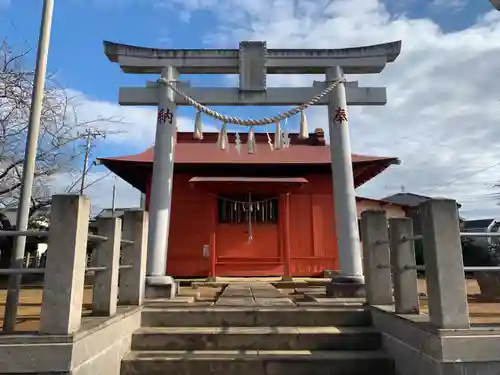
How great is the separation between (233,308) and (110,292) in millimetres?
1509

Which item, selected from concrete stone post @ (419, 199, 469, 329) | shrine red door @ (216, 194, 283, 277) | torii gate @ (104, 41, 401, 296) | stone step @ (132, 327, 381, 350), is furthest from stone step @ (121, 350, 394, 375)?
shrine red door @ (216, 194, 283, 277)

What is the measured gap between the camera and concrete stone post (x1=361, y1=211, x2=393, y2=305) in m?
4.66

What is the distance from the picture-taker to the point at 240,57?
7.24 meters

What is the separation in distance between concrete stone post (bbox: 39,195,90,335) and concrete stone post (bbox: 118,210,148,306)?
5.29ft

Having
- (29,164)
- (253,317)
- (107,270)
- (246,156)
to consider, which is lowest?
(253,317)

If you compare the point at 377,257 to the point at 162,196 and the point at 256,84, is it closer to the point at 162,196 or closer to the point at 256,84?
the point at 162,196

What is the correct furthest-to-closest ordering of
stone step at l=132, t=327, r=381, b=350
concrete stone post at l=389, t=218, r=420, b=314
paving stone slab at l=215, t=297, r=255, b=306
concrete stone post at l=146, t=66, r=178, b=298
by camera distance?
concrete stone post at l=146, t=66, r=178, b=298, paving stone slab at l=215, t=297, r=255, b=306, stone step at l=132, t=327, r=381, b=350, concrete stone post at l=389, t=218, r=420, b=314

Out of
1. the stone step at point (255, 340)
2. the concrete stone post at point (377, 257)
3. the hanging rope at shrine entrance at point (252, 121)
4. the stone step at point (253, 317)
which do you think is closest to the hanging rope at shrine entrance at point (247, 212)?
the hanging rope at shrine entrance at point (252, 121)

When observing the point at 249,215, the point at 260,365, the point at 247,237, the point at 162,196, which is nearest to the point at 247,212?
the point at 249,215

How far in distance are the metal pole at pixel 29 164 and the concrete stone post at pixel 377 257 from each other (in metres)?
3.83

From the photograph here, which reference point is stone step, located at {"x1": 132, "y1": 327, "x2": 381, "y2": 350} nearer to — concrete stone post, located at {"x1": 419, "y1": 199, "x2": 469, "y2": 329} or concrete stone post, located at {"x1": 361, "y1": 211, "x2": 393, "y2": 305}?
concrete stone post, located at {"x1": 361, "y1": 211, "x2": 393, "y2": 305}

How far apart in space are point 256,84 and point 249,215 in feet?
14.5

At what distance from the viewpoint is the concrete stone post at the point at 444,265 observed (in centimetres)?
313

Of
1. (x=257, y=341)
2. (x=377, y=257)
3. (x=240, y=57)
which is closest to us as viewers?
(x=257, y=341)
